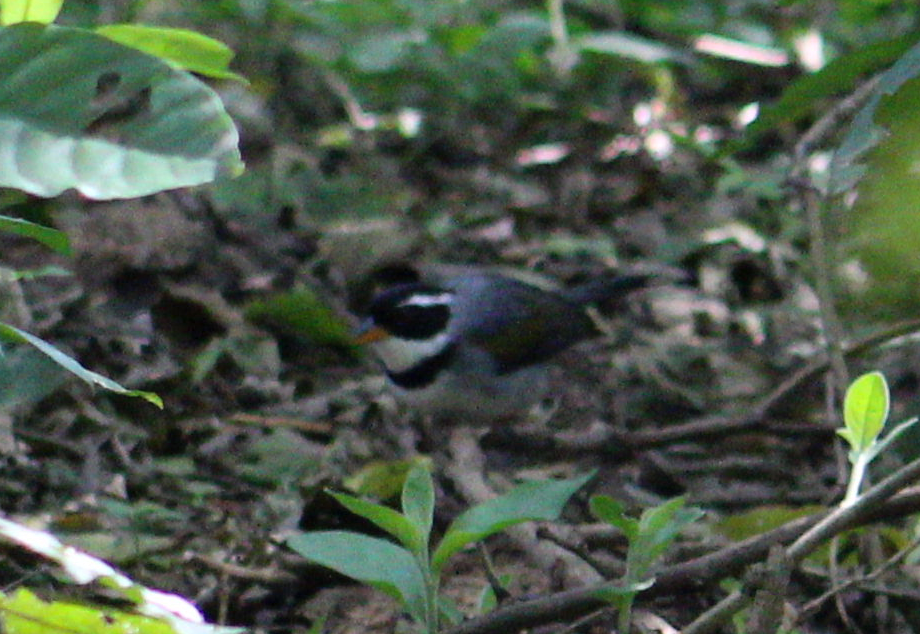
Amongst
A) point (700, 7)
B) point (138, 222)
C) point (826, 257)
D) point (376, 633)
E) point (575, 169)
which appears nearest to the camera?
point (376, 633)

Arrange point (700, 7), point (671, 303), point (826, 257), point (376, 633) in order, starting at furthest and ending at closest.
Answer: point (700, 7)
point (671, 303)
point (826, 257)
point (376, 633)

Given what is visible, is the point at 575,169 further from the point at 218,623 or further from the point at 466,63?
the point at 218,623

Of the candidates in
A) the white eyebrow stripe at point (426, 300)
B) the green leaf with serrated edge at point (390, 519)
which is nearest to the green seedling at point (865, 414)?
the green leaf with serrated edge at point (390, 519)

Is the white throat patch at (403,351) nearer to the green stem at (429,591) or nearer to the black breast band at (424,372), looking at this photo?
the black breast band at (424,372)

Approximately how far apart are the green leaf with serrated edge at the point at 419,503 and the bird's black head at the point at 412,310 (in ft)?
9.04

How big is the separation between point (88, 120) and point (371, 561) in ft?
3.15

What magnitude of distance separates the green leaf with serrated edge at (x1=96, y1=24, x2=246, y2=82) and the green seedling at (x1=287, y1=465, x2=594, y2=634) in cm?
93

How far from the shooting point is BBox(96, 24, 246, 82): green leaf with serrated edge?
8.45ft

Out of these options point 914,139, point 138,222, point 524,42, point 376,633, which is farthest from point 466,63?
point 914,139

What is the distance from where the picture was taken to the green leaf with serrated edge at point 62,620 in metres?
1.88

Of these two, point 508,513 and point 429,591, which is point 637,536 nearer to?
point 508,513

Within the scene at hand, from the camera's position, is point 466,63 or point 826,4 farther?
point 826,4

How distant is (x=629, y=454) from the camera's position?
443cm

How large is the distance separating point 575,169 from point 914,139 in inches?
241
